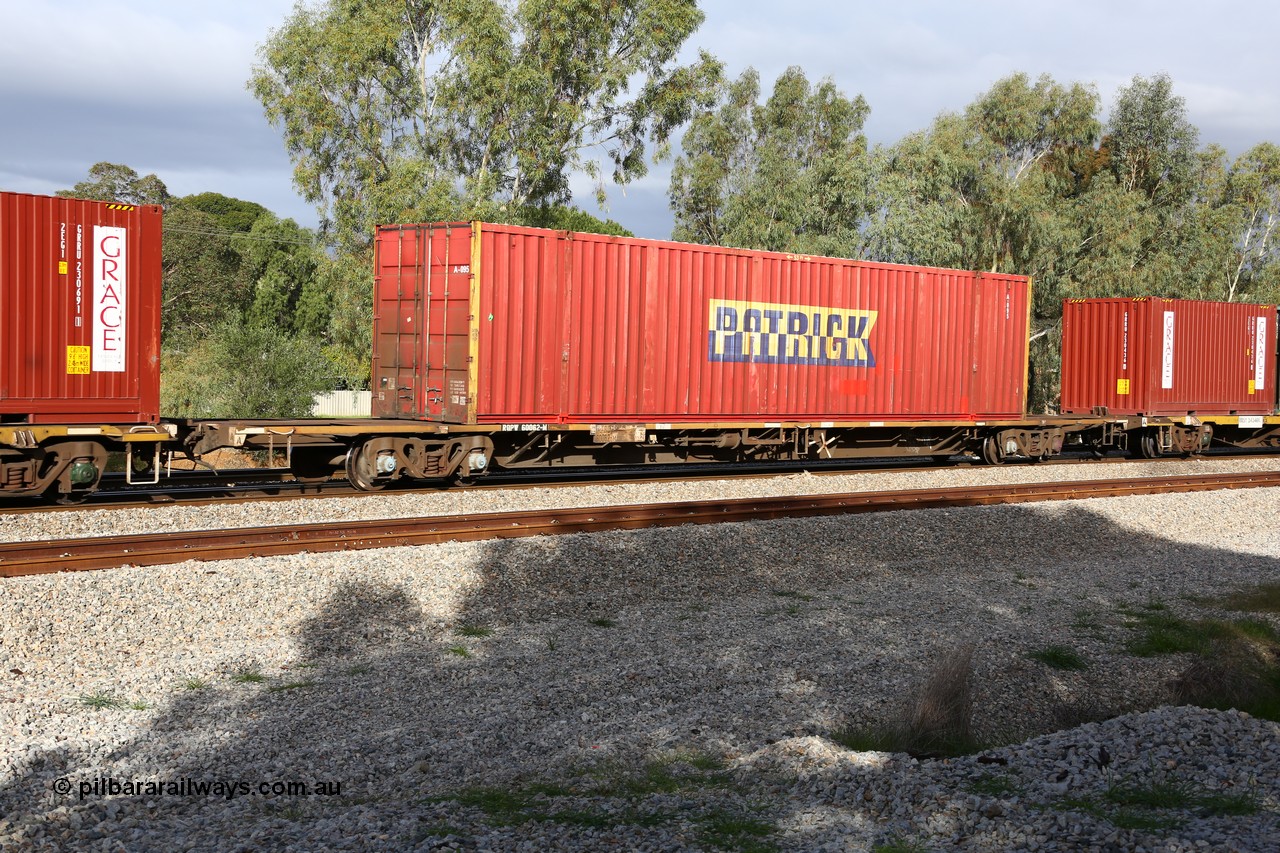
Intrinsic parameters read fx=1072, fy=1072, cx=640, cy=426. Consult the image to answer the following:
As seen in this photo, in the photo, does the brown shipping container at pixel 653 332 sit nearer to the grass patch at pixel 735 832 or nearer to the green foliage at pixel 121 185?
the grass patch at pixel 735 832

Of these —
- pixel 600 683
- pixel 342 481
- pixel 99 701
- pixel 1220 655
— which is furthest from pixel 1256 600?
pixel 342 481

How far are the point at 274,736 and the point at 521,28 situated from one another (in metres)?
28.3

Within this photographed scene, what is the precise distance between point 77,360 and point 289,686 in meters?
7.51

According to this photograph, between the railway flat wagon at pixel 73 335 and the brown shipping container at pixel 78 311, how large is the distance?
0.04 ft

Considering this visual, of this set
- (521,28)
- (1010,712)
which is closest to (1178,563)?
(1010,712)

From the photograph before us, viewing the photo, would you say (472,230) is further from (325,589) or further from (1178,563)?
(1178,563)

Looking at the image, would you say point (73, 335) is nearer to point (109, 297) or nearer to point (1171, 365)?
point (109, 297)

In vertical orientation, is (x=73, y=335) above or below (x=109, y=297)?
below

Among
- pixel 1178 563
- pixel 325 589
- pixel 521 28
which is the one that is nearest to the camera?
pixel 325 589

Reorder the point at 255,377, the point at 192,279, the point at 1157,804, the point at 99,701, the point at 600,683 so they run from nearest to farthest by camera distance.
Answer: the point at 1157,804, the point at 99,701, the point at 600,683, the point at 255,377, the point at 192,279

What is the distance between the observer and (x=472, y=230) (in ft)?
48.4

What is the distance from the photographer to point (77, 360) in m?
12.4

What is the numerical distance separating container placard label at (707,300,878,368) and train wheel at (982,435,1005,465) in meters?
3.79

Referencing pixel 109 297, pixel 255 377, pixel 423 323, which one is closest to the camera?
pixel 109 297
